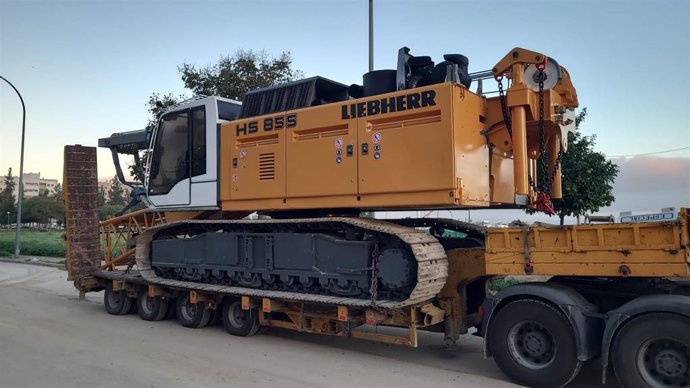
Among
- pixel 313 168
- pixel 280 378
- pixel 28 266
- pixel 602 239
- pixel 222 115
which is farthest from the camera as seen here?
pixel 28 266

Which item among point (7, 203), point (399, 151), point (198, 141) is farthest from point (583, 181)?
point (7, 203)

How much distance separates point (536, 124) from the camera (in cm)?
674

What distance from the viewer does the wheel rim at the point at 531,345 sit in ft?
18.8

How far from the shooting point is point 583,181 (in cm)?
1267

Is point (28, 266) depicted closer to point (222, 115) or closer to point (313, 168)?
point (222, 115)

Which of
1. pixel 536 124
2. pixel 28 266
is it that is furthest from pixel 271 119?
pixel 28 266

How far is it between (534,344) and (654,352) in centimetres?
114

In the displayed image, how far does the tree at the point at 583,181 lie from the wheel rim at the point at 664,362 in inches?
296

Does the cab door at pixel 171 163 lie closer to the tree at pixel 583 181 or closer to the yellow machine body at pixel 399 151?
the yellow machine body at pixel 399 151

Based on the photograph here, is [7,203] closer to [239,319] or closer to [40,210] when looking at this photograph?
[40,210]

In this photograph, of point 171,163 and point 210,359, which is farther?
point 171,163

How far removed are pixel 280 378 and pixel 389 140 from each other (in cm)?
314

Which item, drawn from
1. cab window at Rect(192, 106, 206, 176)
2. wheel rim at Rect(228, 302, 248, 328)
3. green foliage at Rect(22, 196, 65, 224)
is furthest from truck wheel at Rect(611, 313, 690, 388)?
green foliage at Rect(22, 196, 65, 224)

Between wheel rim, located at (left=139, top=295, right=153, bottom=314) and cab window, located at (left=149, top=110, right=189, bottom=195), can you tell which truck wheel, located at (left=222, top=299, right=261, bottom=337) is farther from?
cab window, located at (left=149, top=110, right=189, bottom=195)
